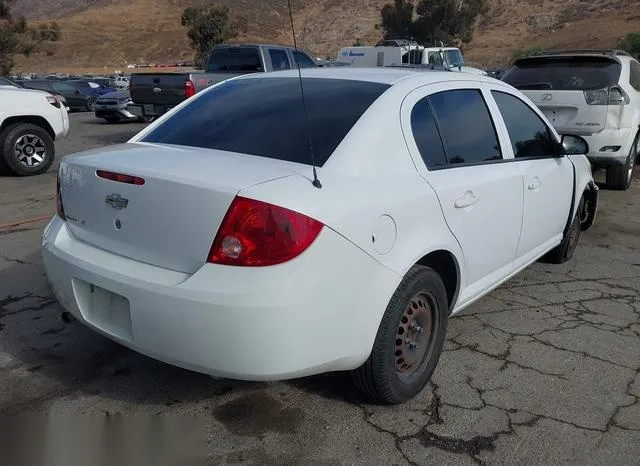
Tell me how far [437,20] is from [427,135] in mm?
54842

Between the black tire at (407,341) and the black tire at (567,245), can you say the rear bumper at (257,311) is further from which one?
the black tire at (567,245)

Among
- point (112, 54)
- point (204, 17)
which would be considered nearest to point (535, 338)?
point (204, 17)

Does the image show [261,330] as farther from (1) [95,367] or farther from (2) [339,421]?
(1) [95,367]

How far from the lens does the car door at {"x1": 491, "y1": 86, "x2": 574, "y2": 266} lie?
4.08 meters

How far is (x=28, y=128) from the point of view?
9422mm

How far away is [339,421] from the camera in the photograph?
3.02 meters

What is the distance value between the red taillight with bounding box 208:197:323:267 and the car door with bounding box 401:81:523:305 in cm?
91

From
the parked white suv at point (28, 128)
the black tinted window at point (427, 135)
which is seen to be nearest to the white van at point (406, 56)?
the parked white suv at point (28, 128)

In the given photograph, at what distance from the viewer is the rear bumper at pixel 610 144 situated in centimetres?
779

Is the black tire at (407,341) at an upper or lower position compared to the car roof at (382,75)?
lower

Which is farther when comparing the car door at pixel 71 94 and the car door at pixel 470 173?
the car door at pixel 71 94

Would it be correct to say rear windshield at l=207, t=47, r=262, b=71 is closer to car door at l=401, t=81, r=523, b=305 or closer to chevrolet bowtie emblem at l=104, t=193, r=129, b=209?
car door at l=401, t=81, r=523, b=305

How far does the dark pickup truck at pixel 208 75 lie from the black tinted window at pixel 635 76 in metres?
5.86

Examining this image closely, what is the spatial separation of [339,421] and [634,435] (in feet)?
4.50
